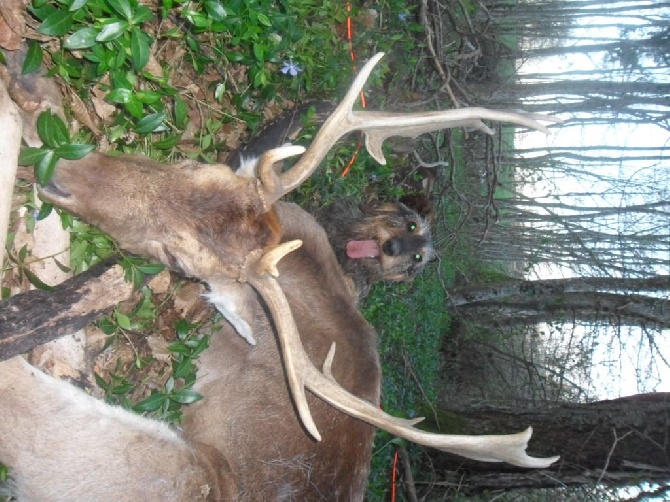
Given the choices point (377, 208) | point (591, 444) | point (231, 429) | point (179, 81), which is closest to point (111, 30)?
point (179, 81)

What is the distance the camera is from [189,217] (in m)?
3.20

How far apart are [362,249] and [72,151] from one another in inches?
147

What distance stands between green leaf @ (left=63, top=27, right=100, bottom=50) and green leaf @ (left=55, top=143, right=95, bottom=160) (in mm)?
531

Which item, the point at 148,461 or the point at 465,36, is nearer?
the point at 148,461

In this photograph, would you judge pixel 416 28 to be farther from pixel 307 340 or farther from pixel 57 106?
pixel 57 106

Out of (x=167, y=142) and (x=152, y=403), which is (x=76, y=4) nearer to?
(x=167, y=142)

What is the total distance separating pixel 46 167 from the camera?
9.98 ft

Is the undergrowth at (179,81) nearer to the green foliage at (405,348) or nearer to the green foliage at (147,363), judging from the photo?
the green foliage at (147,363)

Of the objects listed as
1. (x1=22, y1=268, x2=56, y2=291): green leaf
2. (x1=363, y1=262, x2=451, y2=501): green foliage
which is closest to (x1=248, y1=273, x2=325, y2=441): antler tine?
(x1=22, y1=268, x2=56, y2=291): green leaf

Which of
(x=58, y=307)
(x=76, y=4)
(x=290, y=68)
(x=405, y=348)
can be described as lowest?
(x=405, y=348)

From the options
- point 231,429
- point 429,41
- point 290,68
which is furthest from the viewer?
point 429,41

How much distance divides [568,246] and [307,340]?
8.70 meters

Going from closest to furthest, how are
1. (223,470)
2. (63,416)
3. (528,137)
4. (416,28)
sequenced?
(63,416)
(223,470)
(416,28)
(528,137)

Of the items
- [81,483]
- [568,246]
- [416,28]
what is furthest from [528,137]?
[81,483]
